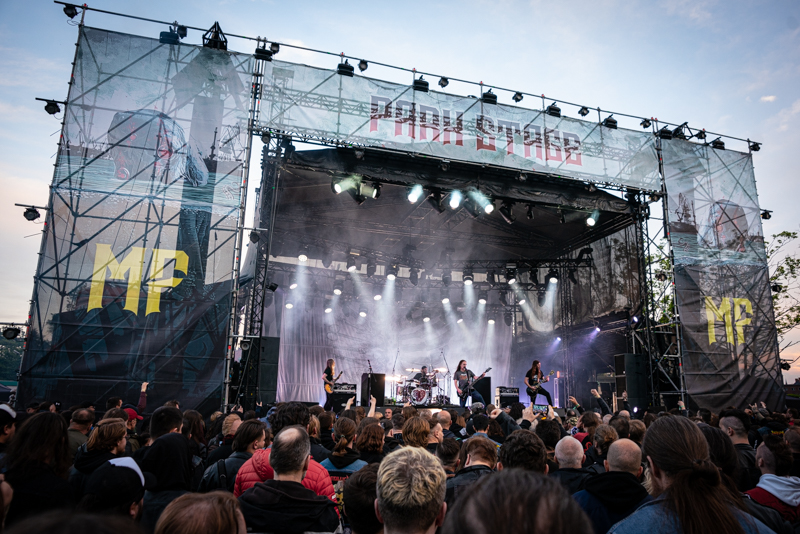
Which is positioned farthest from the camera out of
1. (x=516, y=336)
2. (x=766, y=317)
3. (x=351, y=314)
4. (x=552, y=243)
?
(x=516, y=336)

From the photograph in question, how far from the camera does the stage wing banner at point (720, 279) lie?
12312mm

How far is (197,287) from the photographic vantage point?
31.6 ft

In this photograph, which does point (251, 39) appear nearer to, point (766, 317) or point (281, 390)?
point (281, 390)

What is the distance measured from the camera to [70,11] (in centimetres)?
958

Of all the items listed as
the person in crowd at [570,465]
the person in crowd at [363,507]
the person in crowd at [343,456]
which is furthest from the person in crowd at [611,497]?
the person in crowd at [343,456]

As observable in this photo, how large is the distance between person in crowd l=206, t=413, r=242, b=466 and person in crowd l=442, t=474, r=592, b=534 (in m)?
3.60

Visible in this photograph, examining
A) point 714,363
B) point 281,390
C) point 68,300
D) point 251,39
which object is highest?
point 251,39

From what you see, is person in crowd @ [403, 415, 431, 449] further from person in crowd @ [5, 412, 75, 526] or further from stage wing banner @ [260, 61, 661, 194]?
stage wing banner @ [260, 61, 661, 194]

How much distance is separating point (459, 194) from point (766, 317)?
9.23 m

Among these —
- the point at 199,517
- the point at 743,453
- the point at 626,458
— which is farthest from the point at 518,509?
the point at 743,453

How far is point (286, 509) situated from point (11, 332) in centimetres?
892

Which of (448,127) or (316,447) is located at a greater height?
(448,127)

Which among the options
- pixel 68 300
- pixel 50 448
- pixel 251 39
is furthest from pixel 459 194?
pixel 50 448

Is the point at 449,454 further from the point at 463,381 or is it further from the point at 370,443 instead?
the point at 463,381
